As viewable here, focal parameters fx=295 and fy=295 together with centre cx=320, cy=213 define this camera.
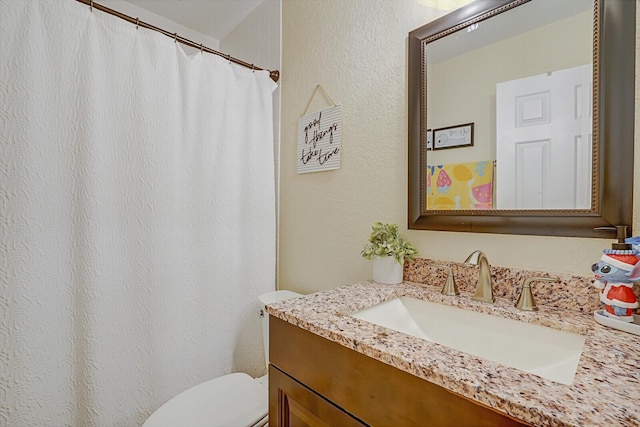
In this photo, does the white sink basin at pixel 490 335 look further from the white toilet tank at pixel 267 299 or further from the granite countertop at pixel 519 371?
the white toilet tank at pixel 267 299

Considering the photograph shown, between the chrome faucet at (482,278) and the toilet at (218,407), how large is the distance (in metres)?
0.83

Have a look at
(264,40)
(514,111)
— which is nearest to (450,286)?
(514,111)

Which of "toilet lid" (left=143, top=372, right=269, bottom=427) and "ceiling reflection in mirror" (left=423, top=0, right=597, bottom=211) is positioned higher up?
"ceiling reflection in mirror" (left=423, top=0, right=597, bottom=211)

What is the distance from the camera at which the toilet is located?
0.98 m

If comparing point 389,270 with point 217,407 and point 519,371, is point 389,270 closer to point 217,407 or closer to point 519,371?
point 519,371

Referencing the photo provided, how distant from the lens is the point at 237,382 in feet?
3.91

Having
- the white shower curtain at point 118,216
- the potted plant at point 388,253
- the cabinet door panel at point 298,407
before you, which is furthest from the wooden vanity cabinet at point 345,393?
the white shower curtain at point 118,216

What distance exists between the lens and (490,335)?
775 mm

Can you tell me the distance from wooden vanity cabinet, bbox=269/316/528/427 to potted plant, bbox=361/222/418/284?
0.43m

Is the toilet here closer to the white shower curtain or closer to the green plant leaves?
the white shower curtain

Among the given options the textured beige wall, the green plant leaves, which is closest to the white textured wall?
the textured beige wall

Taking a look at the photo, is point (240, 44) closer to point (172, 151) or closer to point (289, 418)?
point (172, 151)

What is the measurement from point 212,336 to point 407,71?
145 cm

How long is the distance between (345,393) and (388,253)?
51 cm
